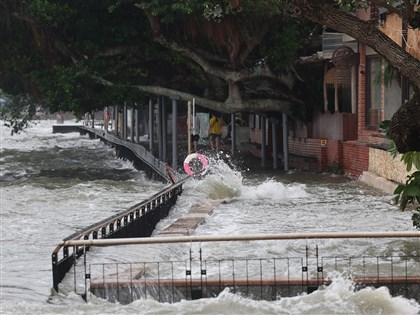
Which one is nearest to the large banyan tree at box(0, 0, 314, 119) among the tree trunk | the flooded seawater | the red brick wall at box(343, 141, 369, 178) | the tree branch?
the flooded seawater

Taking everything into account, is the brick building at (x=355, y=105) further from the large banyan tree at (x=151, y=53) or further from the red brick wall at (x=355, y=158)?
the large banyan tree at (x=151, y=53)

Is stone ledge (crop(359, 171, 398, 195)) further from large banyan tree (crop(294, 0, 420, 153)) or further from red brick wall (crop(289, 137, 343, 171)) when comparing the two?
large banyan tree (crop(294, 0, 420, 153))

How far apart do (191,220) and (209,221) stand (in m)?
0.79

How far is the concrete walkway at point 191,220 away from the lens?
18578mm

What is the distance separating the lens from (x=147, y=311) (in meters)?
12.8

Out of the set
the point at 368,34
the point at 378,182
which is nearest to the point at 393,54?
the point at 368,34

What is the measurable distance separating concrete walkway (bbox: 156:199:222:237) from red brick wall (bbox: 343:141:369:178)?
7820 millimetres

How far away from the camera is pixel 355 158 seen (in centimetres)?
3275

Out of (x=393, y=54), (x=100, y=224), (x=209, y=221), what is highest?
(x=393, y=54)

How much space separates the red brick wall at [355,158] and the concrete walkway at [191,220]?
25.7 ft

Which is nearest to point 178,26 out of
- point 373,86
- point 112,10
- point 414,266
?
point 112,10

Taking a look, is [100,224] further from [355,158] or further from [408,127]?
[355,158]

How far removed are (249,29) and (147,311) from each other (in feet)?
70.9

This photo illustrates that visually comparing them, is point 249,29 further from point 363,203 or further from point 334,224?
point 334,224
